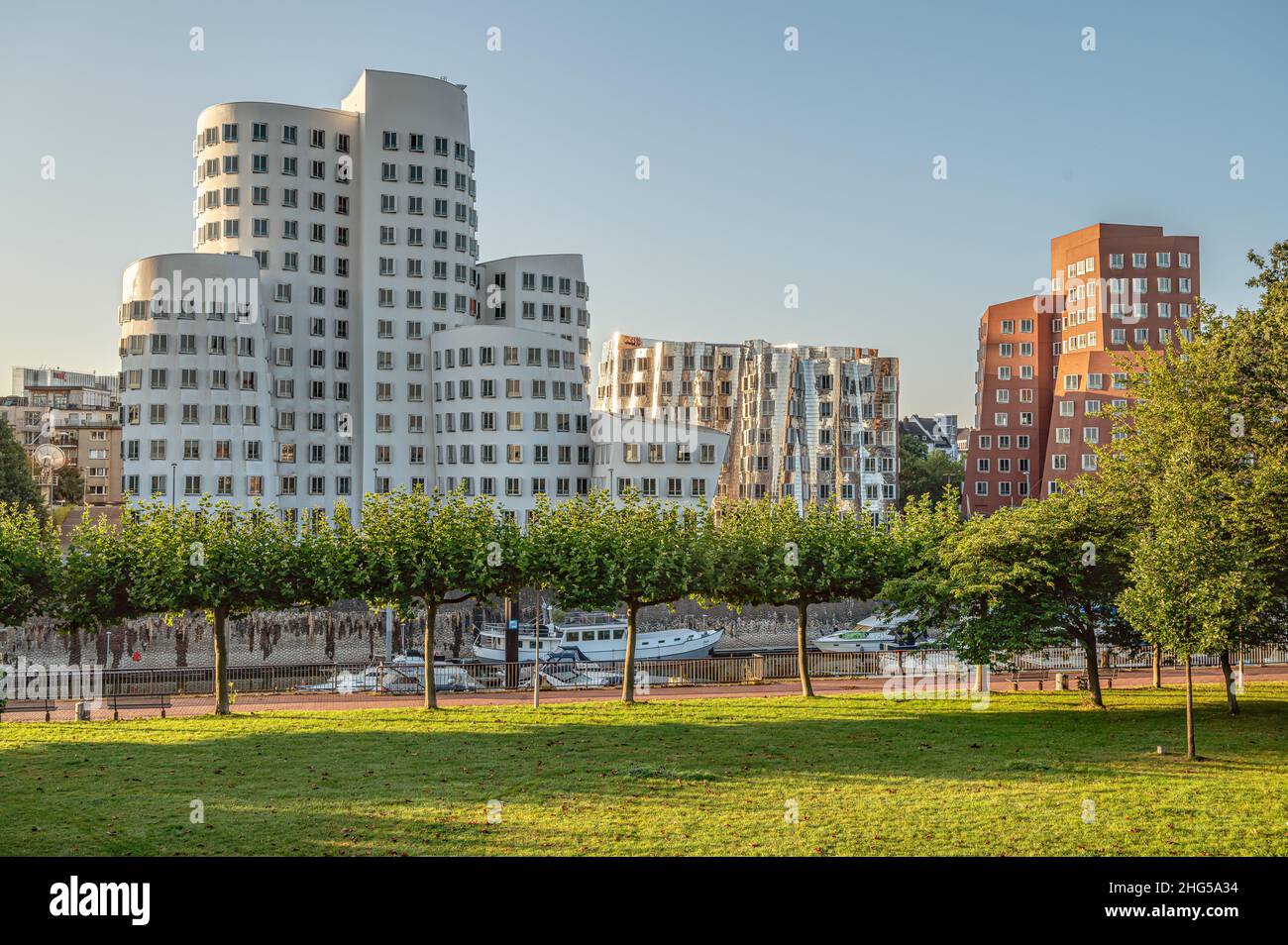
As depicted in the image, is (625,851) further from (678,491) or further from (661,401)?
(661,401)

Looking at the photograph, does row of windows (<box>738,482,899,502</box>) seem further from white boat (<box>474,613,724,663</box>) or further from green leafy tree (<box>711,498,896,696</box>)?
green leafy tree (<box>711,498,896,696</box>)

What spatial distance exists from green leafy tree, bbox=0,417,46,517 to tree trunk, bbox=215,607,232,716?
225ft

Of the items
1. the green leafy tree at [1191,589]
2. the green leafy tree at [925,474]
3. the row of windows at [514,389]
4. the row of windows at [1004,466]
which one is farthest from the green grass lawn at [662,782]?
the green leafy tree at [925,474]

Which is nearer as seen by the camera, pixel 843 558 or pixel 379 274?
pixel 843 558

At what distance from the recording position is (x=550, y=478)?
99.7 meters

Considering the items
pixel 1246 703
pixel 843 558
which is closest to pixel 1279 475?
pixel 1246 703

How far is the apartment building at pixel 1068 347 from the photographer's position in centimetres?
11731

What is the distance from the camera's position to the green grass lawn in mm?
22297

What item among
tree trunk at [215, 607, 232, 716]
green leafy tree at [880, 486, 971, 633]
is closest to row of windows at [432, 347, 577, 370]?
tree trunk at [215, 607, 232, 716]

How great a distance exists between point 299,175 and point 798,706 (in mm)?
80648

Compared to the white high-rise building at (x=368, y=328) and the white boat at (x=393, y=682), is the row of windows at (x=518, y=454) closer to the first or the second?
the white high-rise building at (x=368, y=328)

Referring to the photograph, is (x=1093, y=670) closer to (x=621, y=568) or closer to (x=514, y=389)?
(x=621, y=568)

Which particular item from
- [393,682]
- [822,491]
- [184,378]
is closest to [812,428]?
[822,491]

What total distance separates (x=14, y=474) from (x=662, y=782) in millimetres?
97658
